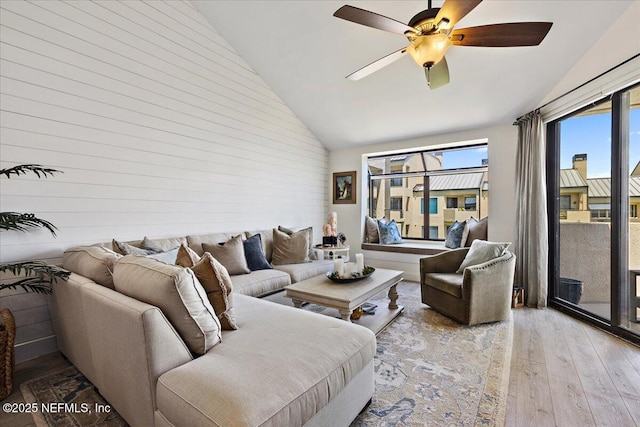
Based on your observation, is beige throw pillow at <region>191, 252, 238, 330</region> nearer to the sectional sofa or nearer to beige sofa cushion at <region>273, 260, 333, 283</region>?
the sectional sofa

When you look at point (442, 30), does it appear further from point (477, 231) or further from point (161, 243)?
point (477, 231)

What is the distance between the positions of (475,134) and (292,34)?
290 centimetres

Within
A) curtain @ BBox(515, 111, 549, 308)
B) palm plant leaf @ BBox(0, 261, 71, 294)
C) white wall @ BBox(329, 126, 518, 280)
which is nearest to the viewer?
palm plant leaf @ BBox(0, 261, 71, 294)

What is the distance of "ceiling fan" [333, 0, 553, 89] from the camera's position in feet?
5.97

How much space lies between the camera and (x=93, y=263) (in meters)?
1.94

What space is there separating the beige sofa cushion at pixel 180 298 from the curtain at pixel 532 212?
3.73 meters

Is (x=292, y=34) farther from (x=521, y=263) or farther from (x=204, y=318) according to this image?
(x=521, y=263)

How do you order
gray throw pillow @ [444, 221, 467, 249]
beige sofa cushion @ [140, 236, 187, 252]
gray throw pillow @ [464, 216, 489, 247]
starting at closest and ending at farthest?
beige sofa cushion @ [140, 236, 187, 252], gray throw pillow @ [464, 216, 489, 247], gray throw pillow @ [444, 221, 467, 249]

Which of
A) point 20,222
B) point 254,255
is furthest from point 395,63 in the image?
point 20,222

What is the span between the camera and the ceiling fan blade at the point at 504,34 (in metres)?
1.82

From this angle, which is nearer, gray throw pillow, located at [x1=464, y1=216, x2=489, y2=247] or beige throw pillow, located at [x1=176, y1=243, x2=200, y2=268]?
beige throw pillow, located at [x1=176, y1=243, x2=200, y2=268]

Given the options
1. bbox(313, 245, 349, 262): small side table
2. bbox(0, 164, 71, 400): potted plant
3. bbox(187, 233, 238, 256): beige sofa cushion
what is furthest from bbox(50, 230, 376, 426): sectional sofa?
bbox(313, 245, 349, 262): small side table

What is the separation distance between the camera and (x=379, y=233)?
5242 millimetres

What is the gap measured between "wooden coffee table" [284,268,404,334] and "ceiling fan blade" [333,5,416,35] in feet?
6.72
